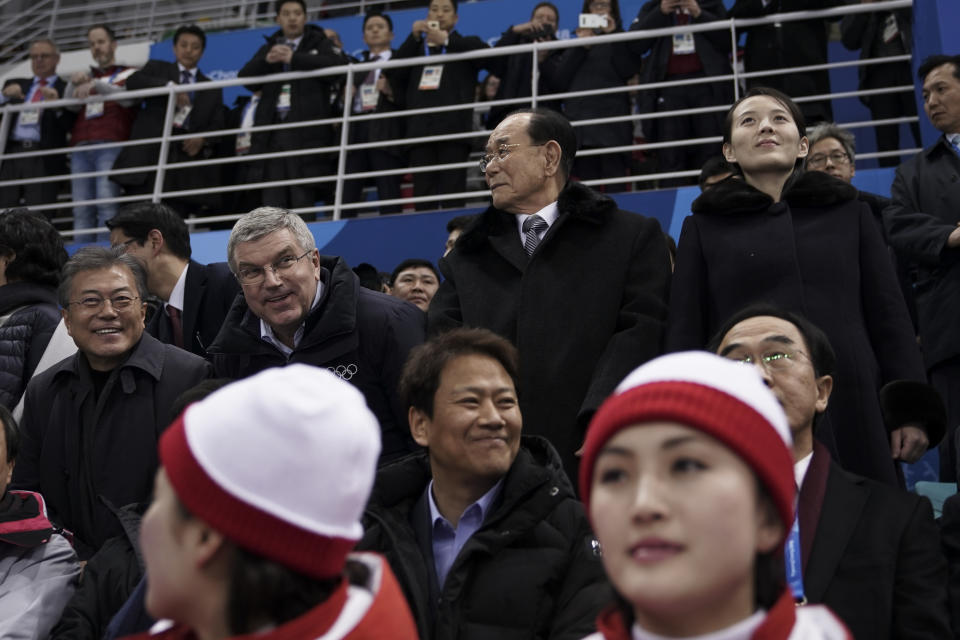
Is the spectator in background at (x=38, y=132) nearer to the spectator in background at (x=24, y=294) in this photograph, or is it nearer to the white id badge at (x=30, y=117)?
the white id badge at (x=30, y=117)

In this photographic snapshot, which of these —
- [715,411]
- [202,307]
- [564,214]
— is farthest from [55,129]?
[715,411]

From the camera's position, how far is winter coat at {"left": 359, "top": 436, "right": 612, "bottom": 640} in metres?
2.50

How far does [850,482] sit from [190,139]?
653 centimetres

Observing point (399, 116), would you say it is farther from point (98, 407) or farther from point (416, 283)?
point (98, 407)

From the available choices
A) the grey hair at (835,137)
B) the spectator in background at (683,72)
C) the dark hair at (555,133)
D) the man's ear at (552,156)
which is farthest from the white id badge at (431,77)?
the man's ear at (552,156)

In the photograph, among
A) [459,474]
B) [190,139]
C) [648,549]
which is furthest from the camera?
[190,139]

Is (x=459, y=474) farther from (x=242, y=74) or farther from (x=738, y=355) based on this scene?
(x=242, y=74)

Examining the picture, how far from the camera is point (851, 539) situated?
7.68 feet

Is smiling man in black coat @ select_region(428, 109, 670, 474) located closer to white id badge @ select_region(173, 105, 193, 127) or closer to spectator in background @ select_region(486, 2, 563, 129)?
spectator in background @ select_region(486, 2, 563, 129)

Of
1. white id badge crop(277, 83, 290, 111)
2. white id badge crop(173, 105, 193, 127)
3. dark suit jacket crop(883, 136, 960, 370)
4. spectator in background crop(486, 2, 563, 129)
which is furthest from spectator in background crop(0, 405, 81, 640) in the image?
white id badge crop(173, 105, 193, 127)

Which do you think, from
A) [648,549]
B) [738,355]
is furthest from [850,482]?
[648,549]

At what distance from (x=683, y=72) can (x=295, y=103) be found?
254cm

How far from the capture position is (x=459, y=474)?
9.09 feet

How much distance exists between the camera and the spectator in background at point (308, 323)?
11.5 feet
